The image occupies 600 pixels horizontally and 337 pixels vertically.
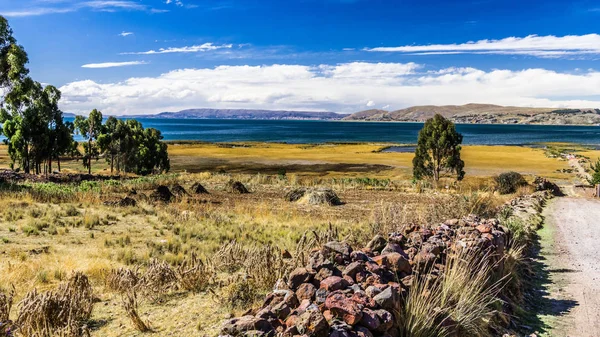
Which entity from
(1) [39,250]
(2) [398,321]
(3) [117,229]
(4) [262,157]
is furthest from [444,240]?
(4) [262,157]

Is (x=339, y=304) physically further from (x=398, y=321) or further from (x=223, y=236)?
(x=223, y=236)

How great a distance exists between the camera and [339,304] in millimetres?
4098

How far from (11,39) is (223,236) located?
893 inches

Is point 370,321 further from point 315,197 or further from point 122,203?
point 315,197

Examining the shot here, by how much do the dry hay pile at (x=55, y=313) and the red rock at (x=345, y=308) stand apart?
266cm

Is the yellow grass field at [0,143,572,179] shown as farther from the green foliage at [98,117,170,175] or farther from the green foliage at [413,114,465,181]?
the green foliage at [413,114,465,181]

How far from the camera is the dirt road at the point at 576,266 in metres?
6.53

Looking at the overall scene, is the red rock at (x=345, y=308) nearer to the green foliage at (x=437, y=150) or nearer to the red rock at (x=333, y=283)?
the red rock at (x=333, y=283)

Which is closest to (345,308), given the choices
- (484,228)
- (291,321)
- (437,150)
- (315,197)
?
(291,321)

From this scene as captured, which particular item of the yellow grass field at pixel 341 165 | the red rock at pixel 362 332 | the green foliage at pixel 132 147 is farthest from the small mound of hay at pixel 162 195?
the yellow grass field at pixel 341 165

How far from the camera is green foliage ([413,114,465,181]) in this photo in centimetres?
3291

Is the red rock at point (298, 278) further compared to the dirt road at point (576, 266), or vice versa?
the dirt road at point (576, 266)

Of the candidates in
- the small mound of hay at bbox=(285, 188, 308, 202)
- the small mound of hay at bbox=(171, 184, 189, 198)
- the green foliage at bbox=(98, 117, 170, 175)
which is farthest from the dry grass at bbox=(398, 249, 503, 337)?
the green foliage at bbox=(98, 117, 170, 175)

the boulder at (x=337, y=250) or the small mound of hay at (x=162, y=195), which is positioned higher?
the boulder at (x=337, y=250)
